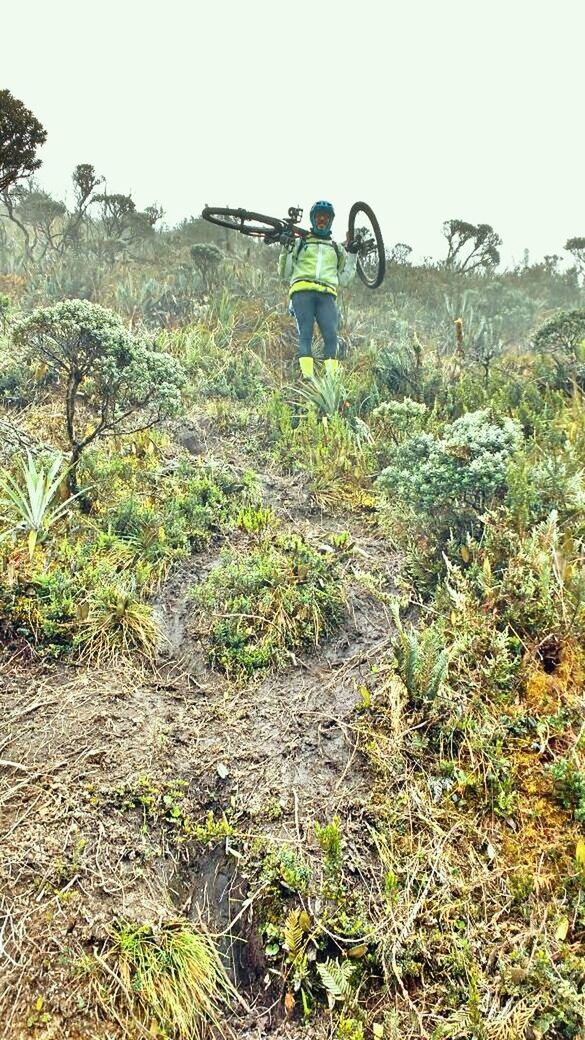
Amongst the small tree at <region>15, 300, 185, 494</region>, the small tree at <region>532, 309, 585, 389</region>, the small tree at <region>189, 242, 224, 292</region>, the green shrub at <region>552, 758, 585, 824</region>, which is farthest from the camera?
the small tree at <region>189, 242, 224, 292</region>

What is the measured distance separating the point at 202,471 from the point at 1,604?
2205 mm

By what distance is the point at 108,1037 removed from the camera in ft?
6.53

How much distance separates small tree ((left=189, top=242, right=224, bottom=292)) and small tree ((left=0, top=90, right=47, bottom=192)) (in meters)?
3.91

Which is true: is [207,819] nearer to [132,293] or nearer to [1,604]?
[1,604]

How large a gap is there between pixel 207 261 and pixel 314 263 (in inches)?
134

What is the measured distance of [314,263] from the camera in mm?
7078

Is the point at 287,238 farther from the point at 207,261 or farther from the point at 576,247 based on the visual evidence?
the point at 576,247

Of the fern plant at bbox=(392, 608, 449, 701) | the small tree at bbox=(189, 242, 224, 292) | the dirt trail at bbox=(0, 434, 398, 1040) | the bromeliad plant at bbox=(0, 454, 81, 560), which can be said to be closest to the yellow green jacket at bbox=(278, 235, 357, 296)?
the small tree at bbox=(189, 242, 224, 292)

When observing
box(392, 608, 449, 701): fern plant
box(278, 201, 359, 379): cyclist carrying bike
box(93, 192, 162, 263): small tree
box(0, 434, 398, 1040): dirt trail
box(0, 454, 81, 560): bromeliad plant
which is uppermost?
box(93, 192, 162, 263): small tree

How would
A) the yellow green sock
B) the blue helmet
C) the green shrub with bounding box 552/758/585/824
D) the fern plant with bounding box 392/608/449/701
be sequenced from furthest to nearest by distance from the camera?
the blue helmet, the yellow green sock, the fern plant with bounding box 392/608/449/701, the green shrub with bounding box 552/758/585/824

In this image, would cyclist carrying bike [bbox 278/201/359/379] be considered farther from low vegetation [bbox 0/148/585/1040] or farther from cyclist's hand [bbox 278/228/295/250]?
low vegetation [bbox 0/148/585/1040]

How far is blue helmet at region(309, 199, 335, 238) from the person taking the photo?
23.2ft

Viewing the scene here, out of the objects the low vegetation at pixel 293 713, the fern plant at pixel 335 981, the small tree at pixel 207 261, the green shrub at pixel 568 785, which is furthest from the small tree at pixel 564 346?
the fern plant at pixel 335 981

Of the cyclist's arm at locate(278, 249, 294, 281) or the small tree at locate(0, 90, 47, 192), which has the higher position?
the small tree at locate(0, 90, 47, 192)
